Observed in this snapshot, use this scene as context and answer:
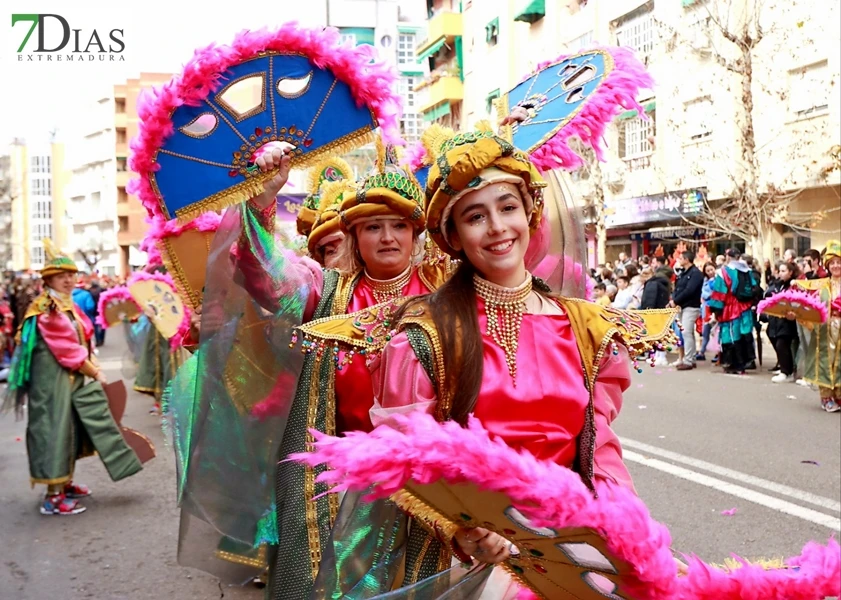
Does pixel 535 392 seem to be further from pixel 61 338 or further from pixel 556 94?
pixel 61 338

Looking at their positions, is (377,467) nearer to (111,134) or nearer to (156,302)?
(156,302)

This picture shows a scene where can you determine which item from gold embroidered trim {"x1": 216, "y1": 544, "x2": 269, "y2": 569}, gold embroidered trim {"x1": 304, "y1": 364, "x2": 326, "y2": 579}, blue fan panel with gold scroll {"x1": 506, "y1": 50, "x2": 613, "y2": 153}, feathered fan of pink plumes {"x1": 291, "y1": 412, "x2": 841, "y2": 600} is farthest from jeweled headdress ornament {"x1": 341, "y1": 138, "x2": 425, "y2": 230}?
gold embroidered trim {"x1": 216, "y1": 544, "x2": 269, "y2": 569}

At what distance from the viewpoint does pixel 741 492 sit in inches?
260

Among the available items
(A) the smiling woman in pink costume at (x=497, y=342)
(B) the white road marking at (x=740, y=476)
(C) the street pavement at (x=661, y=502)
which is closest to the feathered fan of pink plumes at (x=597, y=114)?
(A) the smiling woman in pink costume at (x=497, y=342)

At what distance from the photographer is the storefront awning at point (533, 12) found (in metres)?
28.8

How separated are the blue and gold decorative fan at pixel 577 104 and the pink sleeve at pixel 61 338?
4663 mm

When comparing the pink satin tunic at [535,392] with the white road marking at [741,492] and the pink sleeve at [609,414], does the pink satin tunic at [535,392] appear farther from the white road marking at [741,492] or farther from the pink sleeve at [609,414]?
the white road marking at [741,492]

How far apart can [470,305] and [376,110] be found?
1430mm

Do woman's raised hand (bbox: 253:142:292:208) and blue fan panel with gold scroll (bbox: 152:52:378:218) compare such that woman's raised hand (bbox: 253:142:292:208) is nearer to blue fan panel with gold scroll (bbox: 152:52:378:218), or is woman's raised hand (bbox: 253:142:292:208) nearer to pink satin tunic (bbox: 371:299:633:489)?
blue fan panel with gold scroll (bbox: 152:52:378:218)

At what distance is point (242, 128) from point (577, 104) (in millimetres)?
1196

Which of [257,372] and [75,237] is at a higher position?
[75,237]

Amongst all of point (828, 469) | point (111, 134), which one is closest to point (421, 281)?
point (828, 469)

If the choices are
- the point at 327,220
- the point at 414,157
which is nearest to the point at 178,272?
the point at 327,220

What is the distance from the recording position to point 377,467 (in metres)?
1.70
